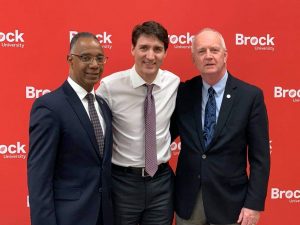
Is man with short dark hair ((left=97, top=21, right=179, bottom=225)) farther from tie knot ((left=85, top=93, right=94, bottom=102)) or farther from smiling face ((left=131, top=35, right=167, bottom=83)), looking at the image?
tie knot ((left=85, top=93, right=94, bottom=102))

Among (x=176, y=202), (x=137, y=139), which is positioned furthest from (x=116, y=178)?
(x=176, y=202)

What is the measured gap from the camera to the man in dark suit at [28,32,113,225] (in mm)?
1479

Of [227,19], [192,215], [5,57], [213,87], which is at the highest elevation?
[227,19]

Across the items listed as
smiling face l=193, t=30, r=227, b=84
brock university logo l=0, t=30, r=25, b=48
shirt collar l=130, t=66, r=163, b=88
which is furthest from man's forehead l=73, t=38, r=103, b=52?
brock university logo l=0, t=30, r=25, b=48

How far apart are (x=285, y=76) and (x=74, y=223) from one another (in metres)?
1.78

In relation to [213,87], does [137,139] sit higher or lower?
lower

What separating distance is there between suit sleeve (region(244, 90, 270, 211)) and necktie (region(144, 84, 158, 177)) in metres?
0.50

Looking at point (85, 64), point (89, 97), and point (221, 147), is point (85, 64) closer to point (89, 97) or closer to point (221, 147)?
point (89, 97)

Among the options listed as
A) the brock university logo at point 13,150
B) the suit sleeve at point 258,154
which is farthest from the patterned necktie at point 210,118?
the brock university logo at point 13,150

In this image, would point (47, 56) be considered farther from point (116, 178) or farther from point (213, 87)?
point (213, 87)

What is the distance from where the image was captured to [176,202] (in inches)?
78.8

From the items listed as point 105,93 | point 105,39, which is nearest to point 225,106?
point 105,93

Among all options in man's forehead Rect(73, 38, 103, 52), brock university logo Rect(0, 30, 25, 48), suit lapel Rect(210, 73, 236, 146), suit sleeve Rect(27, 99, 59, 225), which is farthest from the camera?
brock university logo Rect(0, 30, 25, 48)

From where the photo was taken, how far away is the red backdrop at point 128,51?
236 cm
